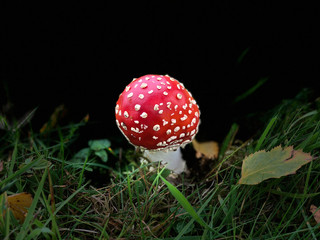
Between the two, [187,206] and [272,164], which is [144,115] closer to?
[187,206]

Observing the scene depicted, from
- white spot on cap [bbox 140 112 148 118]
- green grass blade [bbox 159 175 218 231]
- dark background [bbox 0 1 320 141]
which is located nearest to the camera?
green grass blade [bbox 159 175 218 231]

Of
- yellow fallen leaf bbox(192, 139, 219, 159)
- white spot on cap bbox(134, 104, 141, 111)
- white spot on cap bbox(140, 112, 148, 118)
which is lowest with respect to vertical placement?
yellow fallen leaf bbox(192, 139, 219, 159)

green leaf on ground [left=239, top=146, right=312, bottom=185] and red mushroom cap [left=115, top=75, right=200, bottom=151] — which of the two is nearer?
green leaf on ground [left=239, top=146, right=312, bottom=185]

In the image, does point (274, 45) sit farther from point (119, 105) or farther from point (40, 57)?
point (40, 57)

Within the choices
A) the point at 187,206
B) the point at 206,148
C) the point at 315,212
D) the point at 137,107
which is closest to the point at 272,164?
the point at 315,212

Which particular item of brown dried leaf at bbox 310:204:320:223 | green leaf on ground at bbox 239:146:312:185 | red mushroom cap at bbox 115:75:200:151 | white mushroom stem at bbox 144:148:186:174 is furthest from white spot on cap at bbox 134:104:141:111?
brown dried leaf at bbox 310:204:320:223

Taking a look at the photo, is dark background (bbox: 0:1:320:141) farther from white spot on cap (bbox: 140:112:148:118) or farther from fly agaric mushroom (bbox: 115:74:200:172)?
white spot on cap (bbox: 140:112:148:118)
